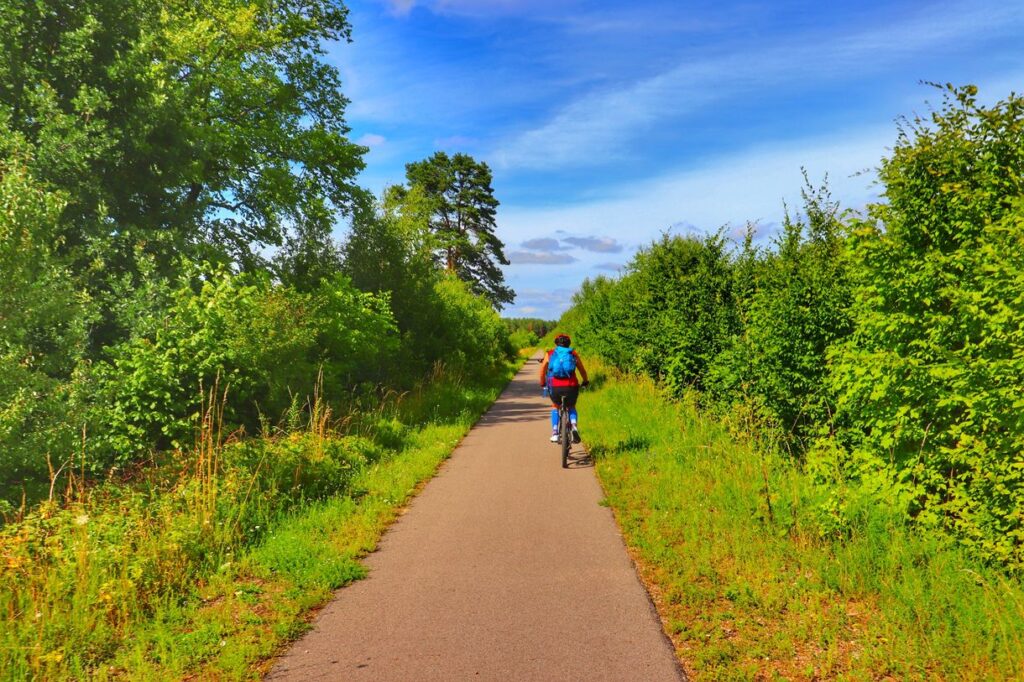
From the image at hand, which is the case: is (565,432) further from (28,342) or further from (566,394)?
(28,342)

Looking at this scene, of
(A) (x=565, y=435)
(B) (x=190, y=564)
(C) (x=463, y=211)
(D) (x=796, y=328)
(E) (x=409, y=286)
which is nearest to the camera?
(B) (x=190, y=564)

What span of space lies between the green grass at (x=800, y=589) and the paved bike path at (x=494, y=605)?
0.33 m

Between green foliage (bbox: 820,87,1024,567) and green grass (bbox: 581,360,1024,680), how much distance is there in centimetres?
48

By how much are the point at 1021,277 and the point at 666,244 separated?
12617mm

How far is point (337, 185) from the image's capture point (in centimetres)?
1953

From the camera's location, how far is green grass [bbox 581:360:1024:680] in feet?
11.3

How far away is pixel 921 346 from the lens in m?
5.34

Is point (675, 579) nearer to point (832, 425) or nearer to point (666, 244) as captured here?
point (832, 425)

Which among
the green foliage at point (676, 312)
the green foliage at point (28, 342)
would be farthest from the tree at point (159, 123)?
the green foliage at point (676, 312)

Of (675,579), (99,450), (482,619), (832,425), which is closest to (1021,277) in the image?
(675,579)

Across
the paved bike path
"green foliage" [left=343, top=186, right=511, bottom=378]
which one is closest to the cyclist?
the paved bike path

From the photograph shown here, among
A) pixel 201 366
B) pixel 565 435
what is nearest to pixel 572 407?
pixel 565 435

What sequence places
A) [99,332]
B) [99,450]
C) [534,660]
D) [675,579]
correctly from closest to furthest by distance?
[534,660], [675,579], [99,450], [99,332]

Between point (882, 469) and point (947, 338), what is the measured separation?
1.41 metres
